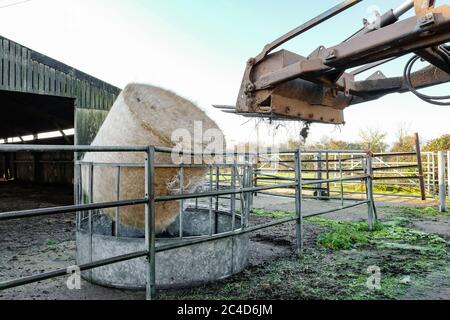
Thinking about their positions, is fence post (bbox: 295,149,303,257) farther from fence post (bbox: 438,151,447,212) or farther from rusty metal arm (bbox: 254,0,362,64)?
fence post (bbox: 438,151,447,212)

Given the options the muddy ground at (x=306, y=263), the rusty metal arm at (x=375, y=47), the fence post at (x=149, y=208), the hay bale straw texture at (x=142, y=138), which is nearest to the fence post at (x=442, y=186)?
the muddy ground at (x=306, y=263)

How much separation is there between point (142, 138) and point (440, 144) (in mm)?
15855

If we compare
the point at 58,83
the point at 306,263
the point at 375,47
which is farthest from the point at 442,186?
the point at 58,83

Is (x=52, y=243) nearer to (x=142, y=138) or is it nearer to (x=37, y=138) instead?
(x=142, y=138)

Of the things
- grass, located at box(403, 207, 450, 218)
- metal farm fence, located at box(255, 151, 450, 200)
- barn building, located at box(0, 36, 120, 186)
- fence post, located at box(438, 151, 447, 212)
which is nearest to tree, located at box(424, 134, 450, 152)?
metal farm fence, located at box(255, 151, 450, 200)

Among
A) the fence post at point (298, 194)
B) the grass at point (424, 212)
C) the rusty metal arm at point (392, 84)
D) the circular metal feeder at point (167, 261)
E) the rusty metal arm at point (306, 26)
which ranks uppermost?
the rusty metal arm at point (306, 26)

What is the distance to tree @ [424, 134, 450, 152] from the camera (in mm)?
14328

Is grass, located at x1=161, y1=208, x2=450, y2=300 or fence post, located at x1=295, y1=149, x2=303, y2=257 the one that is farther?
fence post, located at x1=295, y1=149, x2=303, y2=257

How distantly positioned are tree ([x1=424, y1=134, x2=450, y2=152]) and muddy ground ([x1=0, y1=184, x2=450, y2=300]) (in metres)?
10.2

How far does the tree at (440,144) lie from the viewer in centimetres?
1433

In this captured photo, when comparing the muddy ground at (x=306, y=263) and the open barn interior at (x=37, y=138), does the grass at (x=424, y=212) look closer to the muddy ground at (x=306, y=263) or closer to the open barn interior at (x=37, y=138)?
the muddy ground at (x=306, y=263)

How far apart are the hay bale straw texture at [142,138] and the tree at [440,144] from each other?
15.0m

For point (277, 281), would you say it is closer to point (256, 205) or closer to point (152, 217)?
point (152, 217)
